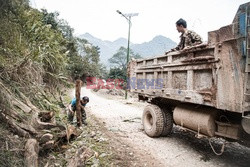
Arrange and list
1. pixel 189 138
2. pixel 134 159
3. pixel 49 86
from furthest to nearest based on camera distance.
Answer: pixel 49 86
pixel 189 138
pixel 134 159

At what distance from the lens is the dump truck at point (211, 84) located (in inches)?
93.1

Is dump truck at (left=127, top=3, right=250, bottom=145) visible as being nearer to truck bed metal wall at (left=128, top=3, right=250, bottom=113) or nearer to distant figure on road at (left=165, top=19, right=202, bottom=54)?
truck bed metal wall at (left=128, top=3, right=250, bottom=113)

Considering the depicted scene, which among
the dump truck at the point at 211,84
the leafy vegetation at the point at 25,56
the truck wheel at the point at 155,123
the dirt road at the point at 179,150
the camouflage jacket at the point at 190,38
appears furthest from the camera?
the truck wheel at the point at 155,123

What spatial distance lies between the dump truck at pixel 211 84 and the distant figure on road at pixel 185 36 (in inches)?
19.1

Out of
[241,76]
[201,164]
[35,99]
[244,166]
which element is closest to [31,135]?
[35,99]

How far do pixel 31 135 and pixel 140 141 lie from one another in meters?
2.33

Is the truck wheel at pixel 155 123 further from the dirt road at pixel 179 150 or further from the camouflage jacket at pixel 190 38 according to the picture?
the camouflage jacket at pixel 190 38

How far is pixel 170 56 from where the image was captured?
3.83 meters

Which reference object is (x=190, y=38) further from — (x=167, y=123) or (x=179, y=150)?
(x=179, y=150)

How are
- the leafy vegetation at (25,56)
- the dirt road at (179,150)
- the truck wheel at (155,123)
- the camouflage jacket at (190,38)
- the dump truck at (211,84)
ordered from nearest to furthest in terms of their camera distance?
the dump truck at (211,84) → the dirt road at (179,150) → the leafy vegetation at (25,56) → the camouflage jacket at (190,38) → the truck wheel at (155,123)

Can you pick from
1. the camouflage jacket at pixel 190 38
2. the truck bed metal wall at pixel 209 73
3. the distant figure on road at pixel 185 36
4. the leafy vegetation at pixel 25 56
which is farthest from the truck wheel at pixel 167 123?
the leafy vegetation at pixel 25 56

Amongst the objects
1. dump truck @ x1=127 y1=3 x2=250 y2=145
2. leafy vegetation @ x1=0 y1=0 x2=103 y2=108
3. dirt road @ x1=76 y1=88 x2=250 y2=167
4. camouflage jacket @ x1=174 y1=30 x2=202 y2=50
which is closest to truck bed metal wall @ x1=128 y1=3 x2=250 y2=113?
dump truck @ x1=127 y1=3 x2=250 y2=145

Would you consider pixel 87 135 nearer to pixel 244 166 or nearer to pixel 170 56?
pixel 170 56

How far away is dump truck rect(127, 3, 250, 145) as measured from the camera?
237cm
